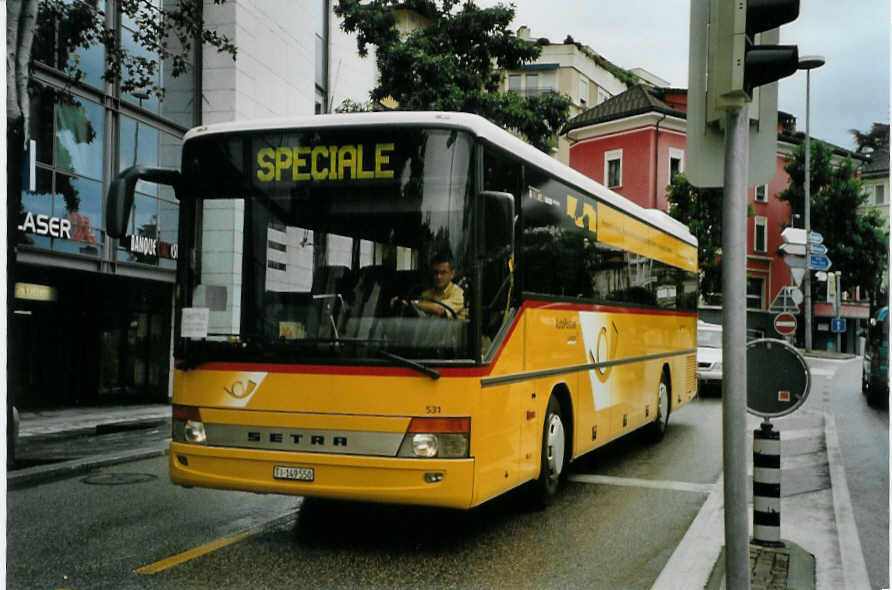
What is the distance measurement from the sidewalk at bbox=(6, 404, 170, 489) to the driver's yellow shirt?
5.23 meters

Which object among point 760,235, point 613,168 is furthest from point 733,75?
point 760,235

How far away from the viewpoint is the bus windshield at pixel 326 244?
6.19 meters

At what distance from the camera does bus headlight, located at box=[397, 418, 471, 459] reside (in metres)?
6.09

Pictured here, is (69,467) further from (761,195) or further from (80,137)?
(761,195)

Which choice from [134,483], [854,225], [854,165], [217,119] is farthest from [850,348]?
[134,483]

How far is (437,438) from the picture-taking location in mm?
6102

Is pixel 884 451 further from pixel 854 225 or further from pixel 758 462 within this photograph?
pixel 854 225

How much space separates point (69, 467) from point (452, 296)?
19.2 ft

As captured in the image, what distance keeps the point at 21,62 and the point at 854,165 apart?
4537 cm

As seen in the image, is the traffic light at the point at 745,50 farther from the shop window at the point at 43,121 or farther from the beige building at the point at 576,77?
the beige building at the point at 576,77

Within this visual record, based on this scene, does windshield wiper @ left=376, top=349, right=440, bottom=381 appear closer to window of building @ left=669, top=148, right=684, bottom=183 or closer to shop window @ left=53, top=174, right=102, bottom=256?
shop window @ left=53, top=174, right=102, bottom=256

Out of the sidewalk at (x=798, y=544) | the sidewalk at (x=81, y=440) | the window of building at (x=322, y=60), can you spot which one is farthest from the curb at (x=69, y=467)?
the window of building at (x=322, y=60)

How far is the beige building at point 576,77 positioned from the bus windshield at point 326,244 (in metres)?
30.1

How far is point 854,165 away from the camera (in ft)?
154
